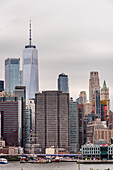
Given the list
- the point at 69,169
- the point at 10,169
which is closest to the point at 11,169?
the point at 10,169

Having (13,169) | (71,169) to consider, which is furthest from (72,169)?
(13,169)

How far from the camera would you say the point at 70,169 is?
19650 centimetres

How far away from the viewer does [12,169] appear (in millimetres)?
195125

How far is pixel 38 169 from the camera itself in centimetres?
19975

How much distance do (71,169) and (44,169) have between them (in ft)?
32.6

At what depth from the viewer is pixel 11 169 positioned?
194m

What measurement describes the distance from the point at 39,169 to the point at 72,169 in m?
11.8

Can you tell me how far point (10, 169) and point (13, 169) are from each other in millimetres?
1384

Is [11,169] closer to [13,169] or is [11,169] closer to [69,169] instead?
[13,169]

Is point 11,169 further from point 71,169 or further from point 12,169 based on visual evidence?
point 71,169

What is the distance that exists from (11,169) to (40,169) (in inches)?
Result: 431

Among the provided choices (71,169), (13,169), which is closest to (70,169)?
(71,169)

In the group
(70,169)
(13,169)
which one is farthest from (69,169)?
(13,169)

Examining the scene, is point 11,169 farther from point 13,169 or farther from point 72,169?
point 72,169
